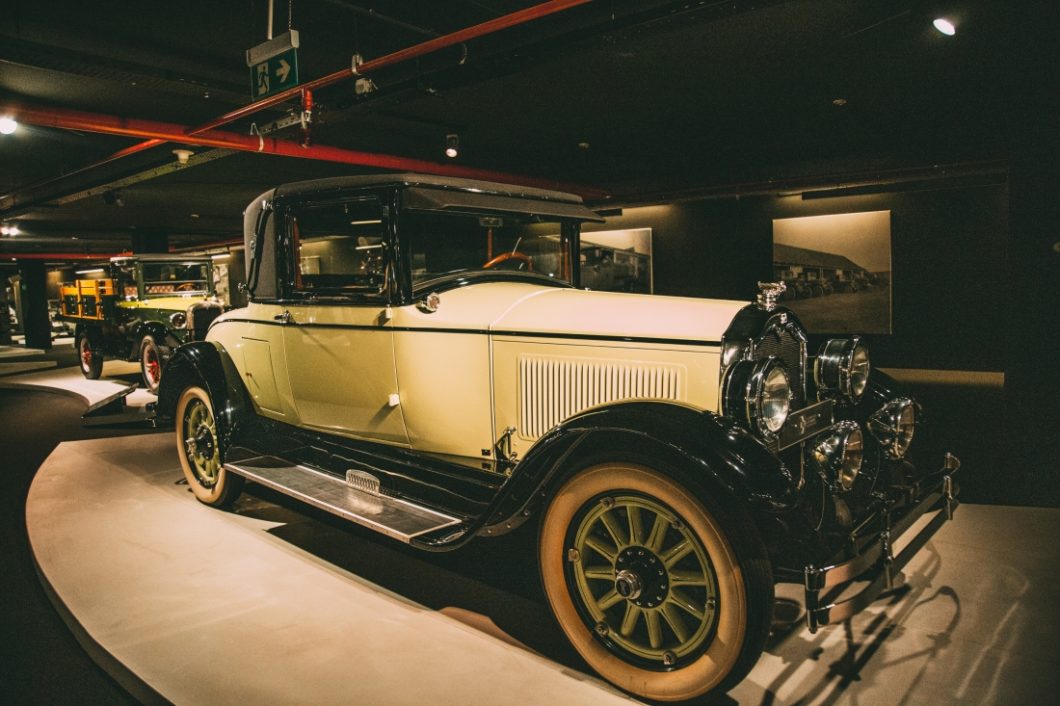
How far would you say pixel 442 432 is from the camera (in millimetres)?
3090

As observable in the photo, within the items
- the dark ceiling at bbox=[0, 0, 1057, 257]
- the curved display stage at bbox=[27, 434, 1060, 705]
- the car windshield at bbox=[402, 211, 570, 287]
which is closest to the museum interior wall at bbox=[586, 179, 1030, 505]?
the dark ceiling at bbox=[0, 0, 1057, 257]

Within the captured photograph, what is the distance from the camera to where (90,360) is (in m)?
10.5

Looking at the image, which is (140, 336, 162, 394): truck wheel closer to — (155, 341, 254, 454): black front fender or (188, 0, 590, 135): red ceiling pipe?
(188, 0, 590, 135): red ceiling pipe

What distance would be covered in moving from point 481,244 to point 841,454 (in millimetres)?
1982

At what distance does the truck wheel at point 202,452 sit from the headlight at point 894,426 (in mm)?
3632

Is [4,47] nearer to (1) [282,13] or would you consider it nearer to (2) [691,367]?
(1) [282,13]

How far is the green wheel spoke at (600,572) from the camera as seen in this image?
2.31 metres

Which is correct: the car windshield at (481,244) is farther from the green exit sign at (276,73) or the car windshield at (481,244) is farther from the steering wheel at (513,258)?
the green exit sign at (276,73)

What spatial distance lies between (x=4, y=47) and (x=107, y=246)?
21108 millimetres

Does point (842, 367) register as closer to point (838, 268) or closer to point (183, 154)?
point (838, 268)

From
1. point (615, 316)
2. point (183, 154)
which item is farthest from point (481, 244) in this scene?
point (183, 154)

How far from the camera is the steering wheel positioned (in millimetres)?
3451

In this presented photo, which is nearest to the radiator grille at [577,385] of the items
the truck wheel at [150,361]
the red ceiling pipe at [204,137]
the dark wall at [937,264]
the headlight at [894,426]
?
the headlight at [894,426]

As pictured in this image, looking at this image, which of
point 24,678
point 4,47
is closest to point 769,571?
point 24,678
